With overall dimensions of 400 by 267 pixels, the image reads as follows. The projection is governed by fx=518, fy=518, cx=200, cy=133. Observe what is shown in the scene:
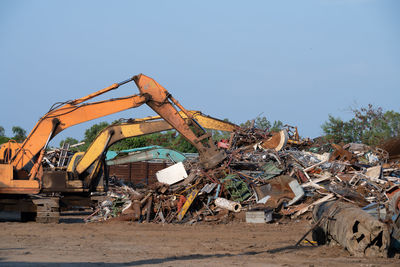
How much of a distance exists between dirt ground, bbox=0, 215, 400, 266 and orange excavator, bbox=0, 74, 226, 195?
4.15 ft

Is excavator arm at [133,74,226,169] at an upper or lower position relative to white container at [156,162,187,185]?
upper

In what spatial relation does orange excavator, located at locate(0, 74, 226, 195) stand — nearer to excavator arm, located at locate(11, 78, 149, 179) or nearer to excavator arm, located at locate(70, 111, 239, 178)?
excavator arm, located at locate(11, 78, 149, 179)

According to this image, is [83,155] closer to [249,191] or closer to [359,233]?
[249,191]

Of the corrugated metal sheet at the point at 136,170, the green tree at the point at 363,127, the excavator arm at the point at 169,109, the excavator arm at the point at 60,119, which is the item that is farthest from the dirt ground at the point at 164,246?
the green tree at the point at 363,127

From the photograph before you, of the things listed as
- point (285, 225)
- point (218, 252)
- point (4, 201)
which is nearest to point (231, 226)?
point (285, 225)

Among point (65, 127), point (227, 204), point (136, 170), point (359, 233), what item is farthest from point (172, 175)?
point (359, 233)

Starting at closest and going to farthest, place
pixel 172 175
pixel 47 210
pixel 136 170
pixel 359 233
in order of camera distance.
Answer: pixel 359 233, pixel 47 210, pixel 172 175, pixel 136 170

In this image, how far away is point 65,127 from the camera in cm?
1484

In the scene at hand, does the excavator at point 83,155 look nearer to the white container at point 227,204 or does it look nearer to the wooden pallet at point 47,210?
the wooden pallet at point 47,210

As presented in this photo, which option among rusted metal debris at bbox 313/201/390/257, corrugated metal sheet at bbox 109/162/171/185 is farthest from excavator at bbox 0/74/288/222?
corrugated metal sheet at bbox 109/162/171/185

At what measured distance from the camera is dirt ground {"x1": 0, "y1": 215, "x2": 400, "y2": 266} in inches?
321

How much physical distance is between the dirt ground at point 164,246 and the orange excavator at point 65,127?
1266mm

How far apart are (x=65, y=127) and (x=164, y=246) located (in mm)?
5941

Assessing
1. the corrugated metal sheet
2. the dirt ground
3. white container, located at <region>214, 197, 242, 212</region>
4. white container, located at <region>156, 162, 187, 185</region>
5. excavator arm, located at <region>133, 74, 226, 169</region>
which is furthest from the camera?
the corrugated metal sheet
